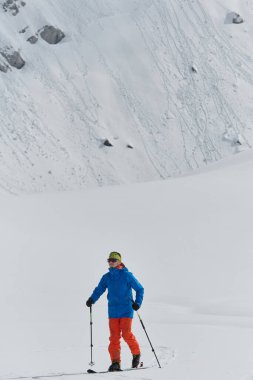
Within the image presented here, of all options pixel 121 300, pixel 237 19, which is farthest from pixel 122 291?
pixel 237 19

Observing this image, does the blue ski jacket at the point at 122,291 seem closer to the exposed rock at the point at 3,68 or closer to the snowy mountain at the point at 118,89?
the snowy mountain at the point at 118,89

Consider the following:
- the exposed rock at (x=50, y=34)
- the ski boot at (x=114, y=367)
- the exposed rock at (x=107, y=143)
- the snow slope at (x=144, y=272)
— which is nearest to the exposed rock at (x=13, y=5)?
the exposed rock at (x=50, y=34)

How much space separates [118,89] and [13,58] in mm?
10235

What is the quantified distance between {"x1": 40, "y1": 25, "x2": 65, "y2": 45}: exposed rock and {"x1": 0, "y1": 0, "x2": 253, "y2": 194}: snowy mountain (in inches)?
3.8

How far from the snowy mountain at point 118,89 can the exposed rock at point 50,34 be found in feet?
0.32

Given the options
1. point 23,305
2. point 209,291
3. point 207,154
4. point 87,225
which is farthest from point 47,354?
point 207,154

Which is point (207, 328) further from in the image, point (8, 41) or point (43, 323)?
point (8, 41)

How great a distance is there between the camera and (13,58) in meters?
56.2

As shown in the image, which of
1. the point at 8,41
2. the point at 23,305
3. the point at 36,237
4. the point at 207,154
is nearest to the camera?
the point at 23,305

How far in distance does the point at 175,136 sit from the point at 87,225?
34.5 meters

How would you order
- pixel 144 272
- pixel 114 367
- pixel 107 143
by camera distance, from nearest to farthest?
pixel 114 367
pixel 144 272
pixel 107 143

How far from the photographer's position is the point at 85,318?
11.5 metres

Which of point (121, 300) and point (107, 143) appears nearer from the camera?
point (121, 300)

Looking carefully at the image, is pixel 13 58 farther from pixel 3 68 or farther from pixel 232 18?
pixel 232 18
